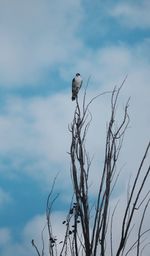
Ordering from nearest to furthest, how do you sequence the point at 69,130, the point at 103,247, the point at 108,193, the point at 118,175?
the point at 103,247 < the point at 108,193 < the point at 118,175 < the point at 69,130

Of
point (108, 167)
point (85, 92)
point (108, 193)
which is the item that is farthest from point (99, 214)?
point (85, 92)

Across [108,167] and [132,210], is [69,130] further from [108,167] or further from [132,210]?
[132,210]

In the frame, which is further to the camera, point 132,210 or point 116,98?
point 116,98

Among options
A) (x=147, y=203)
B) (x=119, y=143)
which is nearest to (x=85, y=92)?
(x=119, y=143)

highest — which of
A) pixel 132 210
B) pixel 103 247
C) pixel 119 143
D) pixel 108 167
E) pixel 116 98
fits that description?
pixel 116 98

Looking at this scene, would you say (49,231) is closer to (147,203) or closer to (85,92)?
(147,203)

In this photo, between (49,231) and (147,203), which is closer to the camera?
(147,203)

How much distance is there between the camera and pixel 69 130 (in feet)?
13.9

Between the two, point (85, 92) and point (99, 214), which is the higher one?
point (85, 92)

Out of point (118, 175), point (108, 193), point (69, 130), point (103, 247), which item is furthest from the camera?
point (69, 130)

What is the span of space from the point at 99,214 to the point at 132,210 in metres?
0.27

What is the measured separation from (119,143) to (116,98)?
54cm

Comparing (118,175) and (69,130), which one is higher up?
(69,130)

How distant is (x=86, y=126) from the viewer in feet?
14.2
